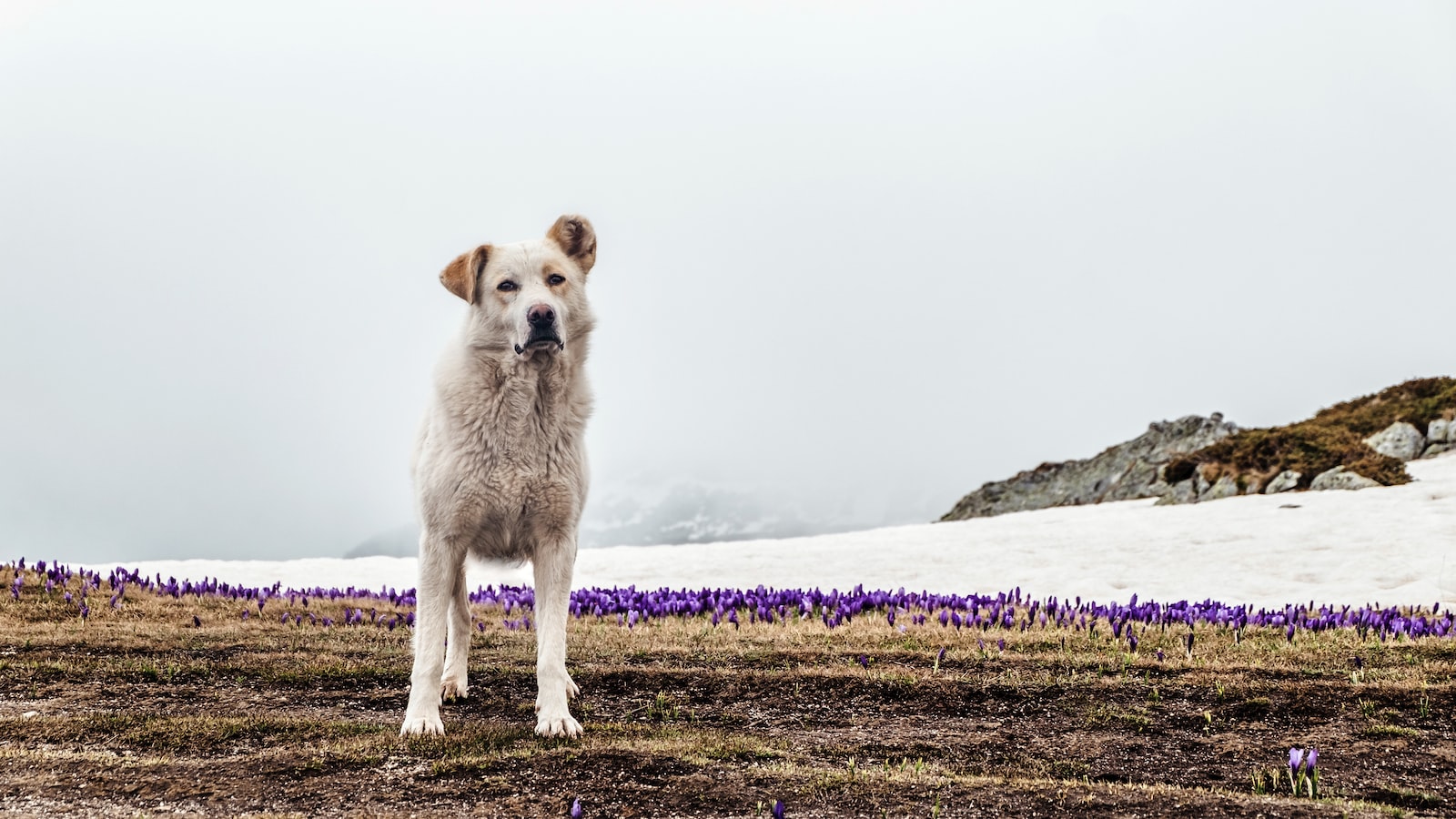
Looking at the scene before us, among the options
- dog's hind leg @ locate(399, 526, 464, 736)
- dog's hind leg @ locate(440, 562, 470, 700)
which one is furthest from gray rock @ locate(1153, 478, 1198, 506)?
dog's hind leg @ locate(399, 526, 464, 736)

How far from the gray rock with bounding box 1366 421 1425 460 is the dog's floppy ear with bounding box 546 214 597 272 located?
3664 cm

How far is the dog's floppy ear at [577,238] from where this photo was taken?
7.54 metres

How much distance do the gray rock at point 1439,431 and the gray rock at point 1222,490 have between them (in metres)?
9.44

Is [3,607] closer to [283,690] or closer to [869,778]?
[283,690]

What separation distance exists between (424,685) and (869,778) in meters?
3.21

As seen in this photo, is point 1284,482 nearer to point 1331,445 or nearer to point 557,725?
point 1331,445

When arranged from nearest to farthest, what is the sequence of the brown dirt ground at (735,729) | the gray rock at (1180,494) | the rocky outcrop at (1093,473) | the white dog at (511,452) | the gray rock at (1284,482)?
1. the brown dirt ground at (735,729)
2. the white dog at (511,452)
3. the gray rock at (1284,482)
4. the gray rock at (1180,494)
5. the rocky outcrop at (1093,473)

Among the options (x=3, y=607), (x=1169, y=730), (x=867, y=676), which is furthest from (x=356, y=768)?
(x=3, y=607)

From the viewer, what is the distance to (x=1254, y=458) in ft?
110

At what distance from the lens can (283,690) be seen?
9469 mm

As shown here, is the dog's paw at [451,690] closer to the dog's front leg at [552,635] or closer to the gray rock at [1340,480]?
the dog's front leg at [552,635]

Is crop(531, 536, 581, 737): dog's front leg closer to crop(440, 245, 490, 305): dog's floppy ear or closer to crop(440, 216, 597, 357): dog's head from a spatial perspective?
crop(440, 216, 597, 357): dog's head

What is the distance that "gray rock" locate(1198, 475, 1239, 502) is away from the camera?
3180 centimetres

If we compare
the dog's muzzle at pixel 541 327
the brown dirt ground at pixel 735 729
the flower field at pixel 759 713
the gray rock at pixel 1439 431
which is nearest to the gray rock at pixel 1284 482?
the gray rock at pixel 1439 431
